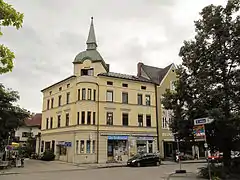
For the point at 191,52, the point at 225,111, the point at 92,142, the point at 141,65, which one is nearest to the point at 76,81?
the point at 92,142

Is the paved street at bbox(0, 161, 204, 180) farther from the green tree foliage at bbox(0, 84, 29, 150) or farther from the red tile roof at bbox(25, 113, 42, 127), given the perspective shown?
the red tile roof at bbox(25, 113, 42, 127)

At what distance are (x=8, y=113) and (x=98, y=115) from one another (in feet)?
39.0

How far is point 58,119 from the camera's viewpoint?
40.1 m

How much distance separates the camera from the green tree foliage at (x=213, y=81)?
15953 millimetres

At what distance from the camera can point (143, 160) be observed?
3002 cm

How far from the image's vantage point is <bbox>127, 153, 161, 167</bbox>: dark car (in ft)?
97.0

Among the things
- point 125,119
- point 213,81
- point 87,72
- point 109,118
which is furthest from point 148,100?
point 213,81

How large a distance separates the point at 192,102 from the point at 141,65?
2796cm

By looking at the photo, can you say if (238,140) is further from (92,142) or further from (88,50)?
(88,50)

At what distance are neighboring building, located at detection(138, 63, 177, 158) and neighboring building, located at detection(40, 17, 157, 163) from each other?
43.6 inches

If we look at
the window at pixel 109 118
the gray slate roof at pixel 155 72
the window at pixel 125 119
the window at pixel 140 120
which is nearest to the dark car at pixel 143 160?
the window at pixel 109 118

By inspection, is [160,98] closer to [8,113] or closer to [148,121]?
[148,121]

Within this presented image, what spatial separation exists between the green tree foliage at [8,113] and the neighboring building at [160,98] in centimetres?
2010

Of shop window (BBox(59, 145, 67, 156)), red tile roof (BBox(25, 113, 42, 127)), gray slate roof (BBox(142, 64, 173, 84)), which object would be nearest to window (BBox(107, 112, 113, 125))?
shop window (BBox(59, 145, 67, 156))
